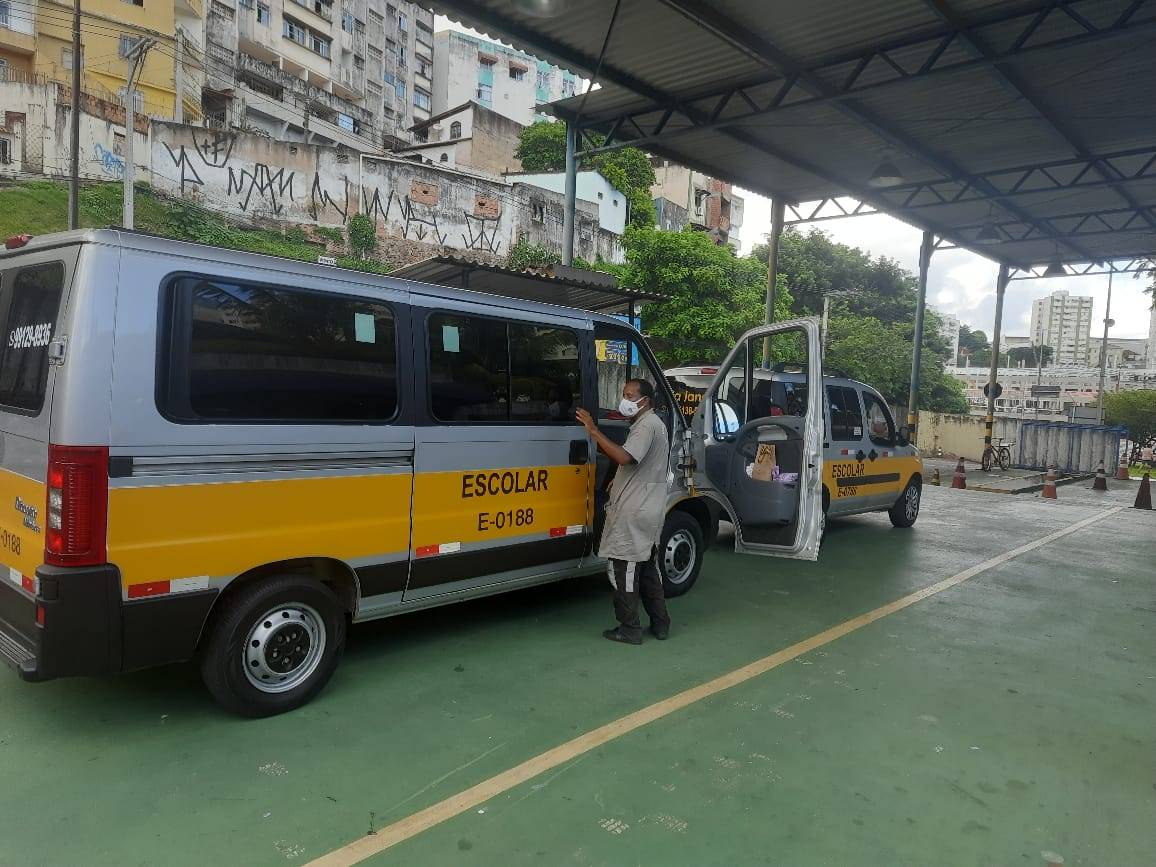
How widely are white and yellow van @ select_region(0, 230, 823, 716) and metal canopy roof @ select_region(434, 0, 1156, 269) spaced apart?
4.99 m

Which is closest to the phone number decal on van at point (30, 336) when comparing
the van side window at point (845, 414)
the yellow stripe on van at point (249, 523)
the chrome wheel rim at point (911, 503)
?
the yellow stripe on van at point (249, 523)

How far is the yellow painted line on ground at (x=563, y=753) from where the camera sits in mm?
2670

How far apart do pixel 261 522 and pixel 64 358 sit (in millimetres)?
1028

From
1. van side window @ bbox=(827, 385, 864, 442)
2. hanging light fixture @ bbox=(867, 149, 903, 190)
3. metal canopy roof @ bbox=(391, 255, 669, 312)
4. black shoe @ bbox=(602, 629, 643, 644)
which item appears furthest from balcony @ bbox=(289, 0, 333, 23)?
black shoe @ bbox=(602, 629, 643, 644)

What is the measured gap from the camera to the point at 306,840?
267cm

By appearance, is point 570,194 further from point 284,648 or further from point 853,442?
point 284,648

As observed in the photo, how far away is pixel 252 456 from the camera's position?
3.45 m

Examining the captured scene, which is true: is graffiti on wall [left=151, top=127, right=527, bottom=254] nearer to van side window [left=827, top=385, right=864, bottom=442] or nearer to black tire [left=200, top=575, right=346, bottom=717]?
van side window [left=827, top=385, right=864, bottom=442]

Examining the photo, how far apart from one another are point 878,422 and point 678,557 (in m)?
4.64

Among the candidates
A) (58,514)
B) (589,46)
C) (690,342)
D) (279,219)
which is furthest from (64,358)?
(279,219)

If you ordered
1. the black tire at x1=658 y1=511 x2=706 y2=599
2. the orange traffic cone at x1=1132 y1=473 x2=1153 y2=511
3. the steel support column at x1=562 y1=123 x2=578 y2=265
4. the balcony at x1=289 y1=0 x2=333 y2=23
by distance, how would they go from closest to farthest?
1. the black tire at x1=658 y1=511 x2=706 y2=599
2. the steel support column at x1=562 y1=123 x2=578 y2=265
3. the orange traffic cone at x1=1132 y1=473 x2=1153 y2=511
4. the balcony at x1=289 y1=0 x2=333 y2=23

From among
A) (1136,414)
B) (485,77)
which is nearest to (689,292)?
(1136,414)

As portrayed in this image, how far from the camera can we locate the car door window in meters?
9.13

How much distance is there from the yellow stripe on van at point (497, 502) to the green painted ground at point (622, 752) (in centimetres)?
74
